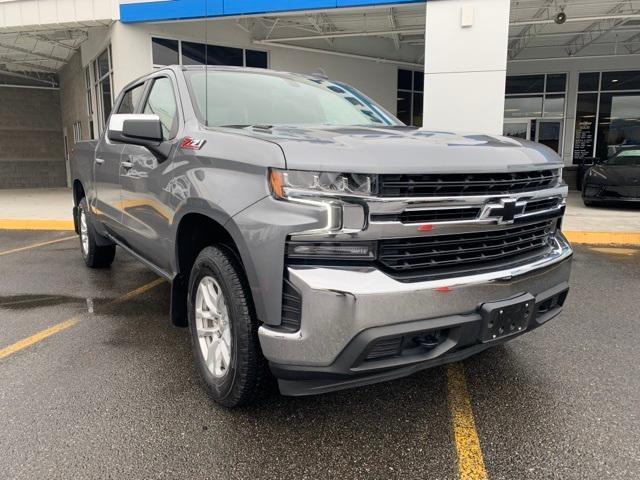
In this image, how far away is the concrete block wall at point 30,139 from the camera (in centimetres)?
2528

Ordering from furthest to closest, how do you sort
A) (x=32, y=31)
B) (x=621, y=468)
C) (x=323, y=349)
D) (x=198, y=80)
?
1. (x=32, y=31)
2. (x=198, y=80)
3. (x=621, y=468)
4. (x=323, y=349)

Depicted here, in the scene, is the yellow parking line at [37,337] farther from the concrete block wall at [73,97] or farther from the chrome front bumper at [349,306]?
the concrete block wall at [73,97]

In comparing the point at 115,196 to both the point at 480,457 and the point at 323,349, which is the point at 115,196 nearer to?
the point at 323,349

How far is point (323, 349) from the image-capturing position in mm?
2270

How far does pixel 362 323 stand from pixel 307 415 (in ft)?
3.13

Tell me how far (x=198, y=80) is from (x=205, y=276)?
1493 mm

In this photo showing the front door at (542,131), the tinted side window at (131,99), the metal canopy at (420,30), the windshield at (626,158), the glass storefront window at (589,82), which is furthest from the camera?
the front door at (542,131)

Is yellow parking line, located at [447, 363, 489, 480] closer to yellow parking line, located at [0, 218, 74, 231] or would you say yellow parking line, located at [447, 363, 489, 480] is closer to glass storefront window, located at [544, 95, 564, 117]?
yellow parking line, located at [0, 218, 74, 231]

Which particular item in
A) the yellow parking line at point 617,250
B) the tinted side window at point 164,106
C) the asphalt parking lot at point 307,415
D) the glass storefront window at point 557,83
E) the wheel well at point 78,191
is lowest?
the yellow parking line at point 617,250

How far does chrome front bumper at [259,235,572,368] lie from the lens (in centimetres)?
221

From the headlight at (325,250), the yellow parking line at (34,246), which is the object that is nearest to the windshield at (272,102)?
the headlight at (325,250)

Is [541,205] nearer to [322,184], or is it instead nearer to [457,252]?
[457,252]

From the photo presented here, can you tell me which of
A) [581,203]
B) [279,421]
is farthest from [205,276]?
[581,203]

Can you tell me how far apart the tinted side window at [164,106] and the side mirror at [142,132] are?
106mm
